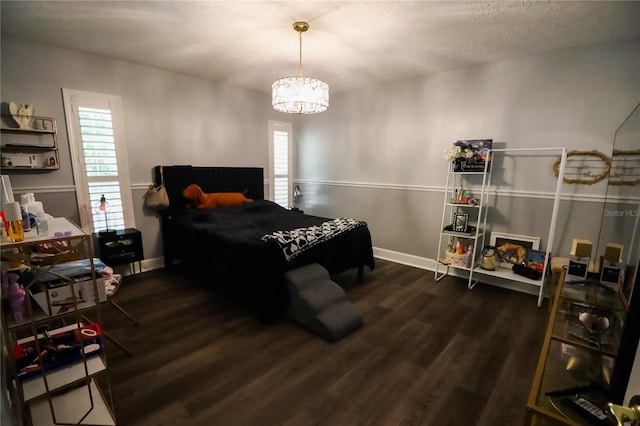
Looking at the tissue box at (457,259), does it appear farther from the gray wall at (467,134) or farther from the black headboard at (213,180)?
the black headboard at (213,180)

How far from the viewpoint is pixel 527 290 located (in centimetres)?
309

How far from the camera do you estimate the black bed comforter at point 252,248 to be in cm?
240

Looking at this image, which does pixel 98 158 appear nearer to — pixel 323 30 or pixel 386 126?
pixel 323 30

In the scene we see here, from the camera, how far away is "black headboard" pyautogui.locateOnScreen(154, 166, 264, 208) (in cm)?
366

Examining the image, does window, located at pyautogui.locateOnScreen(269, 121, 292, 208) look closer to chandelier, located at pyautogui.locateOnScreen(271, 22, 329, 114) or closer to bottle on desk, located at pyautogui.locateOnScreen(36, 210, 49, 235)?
chandelier, located at pyautogui.locateOnScreen(271, 22, 329, 114)

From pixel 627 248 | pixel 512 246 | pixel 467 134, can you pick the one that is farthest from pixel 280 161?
pixel 627 248

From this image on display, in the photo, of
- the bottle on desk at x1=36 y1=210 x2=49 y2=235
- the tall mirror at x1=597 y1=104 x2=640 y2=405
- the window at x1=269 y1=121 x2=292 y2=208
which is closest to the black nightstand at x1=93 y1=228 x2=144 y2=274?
the bottle on desk at x1=36 y1=210 x2=49 y2=235

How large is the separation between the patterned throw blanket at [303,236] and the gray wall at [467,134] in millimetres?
1246

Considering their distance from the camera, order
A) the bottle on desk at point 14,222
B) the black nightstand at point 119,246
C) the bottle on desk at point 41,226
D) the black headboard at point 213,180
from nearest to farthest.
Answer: the bottle on desk at point 14,222, the bottle on desk at point 41,226, the black nightstand at point 119,246, the black headboard at point 213,180

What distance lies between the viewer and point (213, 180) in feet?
13.3

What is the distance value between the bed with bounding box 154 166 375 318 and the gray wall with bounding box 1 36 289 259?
0.75 ft

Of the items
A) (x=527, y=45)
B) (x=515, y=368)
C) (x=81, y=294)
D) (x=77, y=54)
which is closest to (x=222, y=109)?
(x=77, y=54)

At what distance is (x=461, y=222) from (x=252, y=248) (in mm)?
2423

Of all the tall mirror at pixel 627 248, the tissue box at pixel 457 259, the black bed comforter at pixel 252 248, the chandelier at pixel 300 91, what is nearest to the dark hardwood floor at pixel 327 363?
the black bed comforter at pixel 252 248
